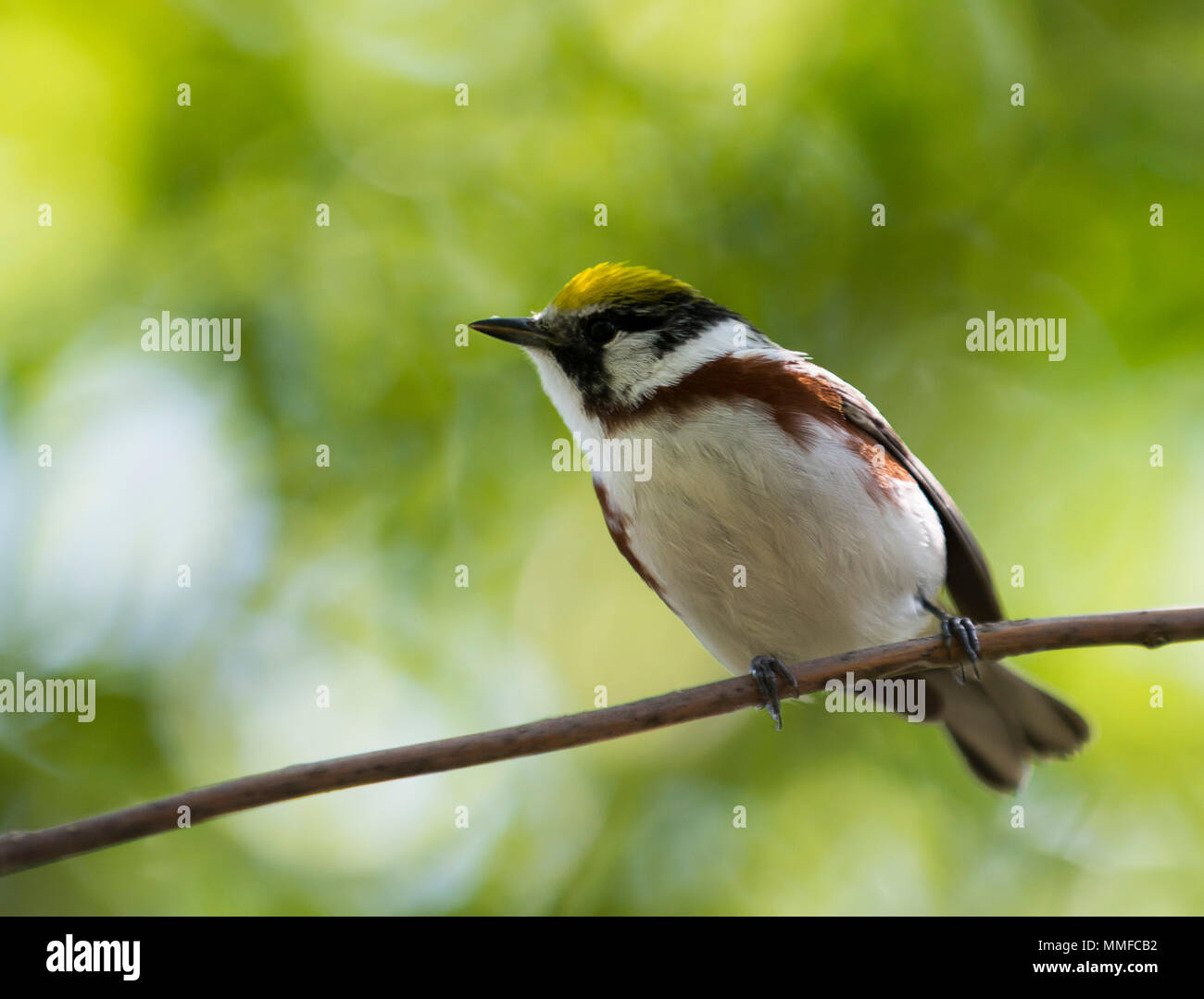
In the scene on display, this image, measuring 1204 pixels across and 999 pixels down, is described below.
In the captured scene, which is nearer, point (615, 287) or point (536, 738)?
point (536, 738)

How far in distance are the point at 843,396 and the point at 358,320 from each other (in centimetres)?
366

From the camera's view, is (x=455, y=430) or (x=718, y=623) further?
(x=455, y=430)

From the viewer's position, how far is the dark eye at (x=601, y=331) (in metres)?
4.90

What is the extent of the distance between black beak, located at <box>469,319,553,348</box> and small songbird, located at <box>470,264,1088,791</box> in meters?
0.01

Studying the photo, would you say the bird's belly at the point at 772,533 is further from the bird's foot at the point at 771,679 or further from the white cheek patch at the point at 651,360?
the bird's foot at the point at 771,679

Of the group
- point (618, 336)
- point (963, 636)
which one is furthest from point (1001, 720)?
point (618, 336)

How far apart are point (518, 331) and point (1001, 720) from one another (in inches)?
123

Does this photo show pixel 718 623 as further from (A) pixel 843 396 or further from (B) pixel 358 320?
(B) pixel 358 320

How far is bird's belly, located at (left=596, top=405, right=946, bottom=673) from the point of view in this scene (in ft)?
14.4

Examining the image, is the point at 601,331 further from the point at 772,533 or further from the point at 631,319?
the point at 772,533

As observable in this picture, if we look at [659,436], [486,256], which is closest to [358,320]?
[486,256]

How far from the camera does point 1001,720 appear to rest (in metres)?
5.38

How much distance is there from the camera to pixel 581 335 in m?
4.93

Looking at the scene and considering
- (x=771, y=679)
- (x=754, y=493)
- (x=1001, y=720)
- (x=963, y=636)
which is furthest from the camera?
(x=1001, y=720)
